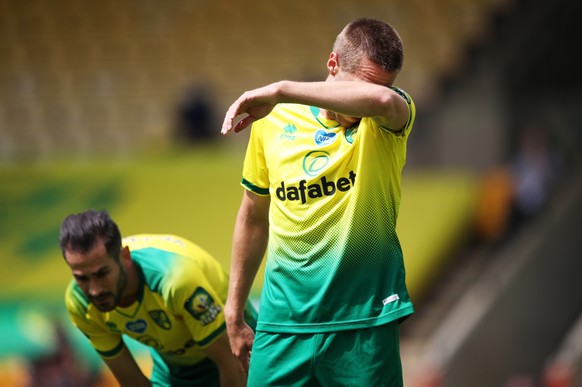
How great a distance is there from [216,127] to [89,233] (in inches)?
399

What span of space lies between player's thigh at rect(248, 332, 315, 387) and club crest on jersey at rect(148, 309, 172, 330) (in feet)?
3.23

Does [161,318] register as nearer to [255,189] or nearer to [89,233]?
[89,233]

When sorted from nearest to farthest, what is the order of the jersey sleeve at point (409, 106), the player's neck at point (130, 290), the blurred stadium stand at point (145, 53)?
1. the jersey sleeve at point (409, 106)
2. the player's neck at point (130, 290)
3. the blurred stadium stand at point (145, 53)

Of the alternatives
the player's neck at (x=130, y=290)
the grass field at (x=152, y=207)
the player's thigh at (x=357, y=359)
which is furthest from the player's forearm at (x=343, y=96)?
Result: the grass field at (x=152, y=207)

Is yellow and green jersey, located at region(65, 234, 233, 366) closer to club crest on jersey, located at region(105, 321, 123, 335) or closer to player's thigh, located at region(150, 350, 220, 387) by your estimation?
club crest on jersey, located at region(105, 321, 123, 335)

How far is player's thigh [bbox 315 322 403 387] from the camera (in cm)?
459

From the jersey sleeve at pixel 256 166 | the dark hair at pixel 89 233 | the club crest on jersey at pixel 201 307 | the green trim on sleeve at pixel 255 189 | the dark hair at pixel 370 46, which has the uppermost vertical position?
the dark hair at pixel 370 46

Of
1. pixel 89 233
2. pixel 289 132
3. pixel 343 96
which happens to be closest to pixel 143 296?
pixel 89 233

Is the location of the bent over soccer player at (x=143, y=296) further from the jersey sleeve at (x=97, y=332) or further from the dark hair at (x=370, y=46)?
the dark hair at (x=370, y=46)

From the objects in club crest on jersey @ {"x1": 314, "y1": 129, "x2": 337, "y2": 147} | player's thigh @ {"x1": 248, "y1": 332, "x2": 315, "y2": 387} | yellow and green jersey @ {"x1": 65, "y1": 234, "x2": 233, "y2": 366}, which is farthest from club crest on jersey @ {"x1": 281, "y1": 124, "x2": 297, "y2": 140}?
yellow and green jersey @ {"x1": 65, "y1": 234, "x2": 233, "y2": 366}

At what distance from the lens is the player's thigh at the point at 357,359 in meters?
4.59

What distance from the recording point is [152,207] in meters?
14.3

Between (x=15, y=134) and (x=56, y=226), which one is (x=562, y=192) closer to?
(x=56, y=226)

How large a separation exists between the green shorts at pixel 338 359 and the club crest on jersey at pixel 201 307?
33.2 inches
